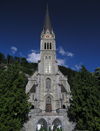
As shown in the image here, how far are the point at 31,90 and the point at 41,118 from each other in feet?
37.7

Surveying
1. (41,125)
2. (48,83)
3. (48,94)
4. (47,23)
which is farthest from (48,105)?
(47,23)

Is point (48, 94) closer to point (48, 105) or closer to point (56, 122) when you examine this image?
point (48, 105)

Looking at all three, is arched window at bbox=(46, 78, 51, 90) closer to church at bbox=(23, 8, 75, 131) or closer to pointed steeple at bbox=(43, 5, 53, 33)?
church at bbox=(23, 8, 75, 131)

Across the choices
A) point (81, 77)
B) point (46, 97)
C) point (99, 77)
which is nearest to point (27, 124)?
point (46, 97)

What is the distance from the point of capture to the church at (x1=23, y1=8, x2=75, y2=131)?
62.2 feet

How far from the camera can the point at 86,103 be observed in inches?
612

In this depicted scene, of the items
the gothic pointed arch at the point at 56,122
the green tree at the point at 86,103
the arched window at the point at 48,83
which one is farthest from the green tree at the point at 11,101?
the arched window at the point at 48,83

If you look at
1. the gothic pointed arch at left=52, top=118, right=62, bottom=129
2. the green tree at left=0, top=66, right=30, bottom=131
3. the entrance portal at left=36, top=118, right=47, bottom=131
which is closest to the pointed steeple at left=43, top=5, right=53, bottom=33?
the green tree at left=0, top=66, right=30, bottom=131

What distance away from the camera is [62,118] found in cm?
1891

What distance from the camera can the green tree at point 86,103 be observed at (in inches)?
568

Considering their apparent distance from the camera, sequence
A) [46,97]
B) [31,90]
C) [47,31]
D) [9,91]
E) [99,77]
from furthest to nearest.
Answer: [47,31] → [31,90] → [46,97] → [99,77] → [9,91]

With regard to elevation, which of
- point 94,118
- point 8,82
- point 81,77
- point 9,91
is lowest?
point 94,118

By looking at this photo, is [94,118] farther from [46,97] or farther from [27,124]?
[46,97]

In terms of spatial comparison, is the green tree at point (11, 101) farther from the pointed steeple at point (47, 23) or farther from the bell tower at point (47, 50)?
the pointed steeple at point (47, 23)
